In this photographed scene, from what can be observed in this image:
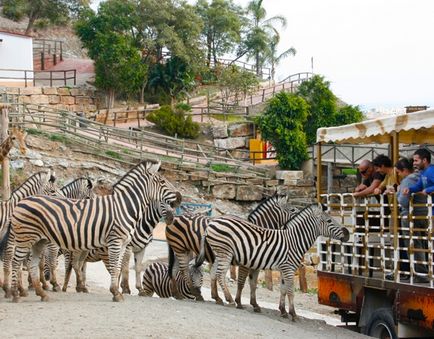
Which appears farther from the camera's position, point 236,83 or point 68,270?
point 236,83

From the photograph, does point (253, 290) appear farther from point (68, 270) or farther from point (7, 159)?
point (7, 159)

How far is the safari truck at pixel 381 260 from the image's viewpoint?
13.0 m

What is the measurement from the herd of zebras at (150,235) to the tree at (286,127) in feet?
96.6

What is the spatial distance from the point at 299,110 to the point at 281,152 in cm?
257

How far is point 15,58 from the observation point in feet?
178

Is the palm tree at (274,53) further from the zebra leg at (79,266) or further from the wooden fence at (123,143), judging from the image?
the zebra leg at (79,266)

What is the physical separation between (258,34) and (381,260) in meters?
57.4

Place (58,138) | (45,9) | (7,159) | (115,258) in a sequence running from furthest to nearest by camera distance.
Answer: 1. (45,9)
2. (58,138)
3. (7,159)
4. (115,258)

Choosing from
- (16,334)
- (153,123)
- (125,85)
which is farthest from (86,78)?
(16,334)

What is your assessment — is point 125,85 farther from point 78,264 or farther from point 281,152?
point 78,264

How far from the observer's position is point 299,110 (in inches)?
1945

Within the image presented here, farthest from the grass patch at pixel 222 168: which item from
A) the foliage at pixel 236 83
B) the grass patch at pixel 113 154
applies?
the foliage at pixel 236 83

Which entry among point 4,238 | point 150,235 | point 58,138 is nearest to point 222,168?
point 58,138

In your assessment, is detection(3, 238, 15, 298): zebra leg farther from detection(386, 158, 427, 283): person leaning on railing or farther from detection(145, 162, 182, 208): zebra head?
detection(386, 158, 427, 283): person leaning on railing
